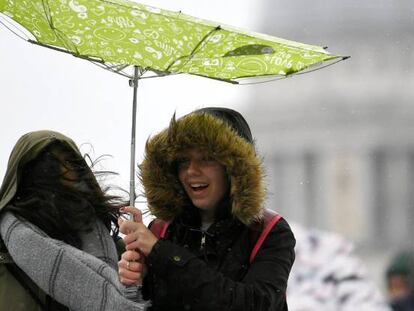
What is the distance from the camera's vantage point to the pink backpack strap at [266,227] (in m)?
1.77

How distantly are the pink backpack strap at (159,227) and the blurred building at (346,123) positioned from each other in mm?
23297

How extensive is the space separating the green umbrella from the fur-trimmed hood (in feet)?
0.91

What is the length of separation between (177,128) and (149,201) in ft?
0.65

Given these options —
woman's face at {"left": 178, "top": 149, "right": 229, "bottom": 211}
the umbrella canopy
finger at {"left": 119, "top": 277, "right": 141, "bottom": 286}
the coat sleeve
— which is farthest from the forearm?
the umbrella canopy

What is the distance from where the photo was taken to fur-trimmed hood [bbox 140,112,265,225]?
5.90 ft

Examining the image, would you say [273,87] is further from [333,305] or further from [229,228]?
[229,228]

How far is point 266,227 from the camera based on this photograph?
5.90 feet

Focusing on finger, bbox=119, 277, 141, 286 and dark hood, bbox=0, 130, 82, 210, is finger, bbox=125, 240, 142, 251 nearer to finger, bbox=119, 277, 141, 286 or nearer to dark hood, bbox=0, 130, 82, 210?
finger, bbox=119, 277, 141, 286

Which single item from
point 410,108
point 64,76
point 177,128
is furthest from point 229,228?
point 410,108

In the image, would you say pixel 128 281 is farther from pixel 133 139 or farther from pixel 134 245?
pixel 133 139

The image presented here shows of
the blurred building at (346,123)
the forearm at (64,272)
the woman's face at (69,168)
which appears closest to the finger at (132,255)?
the forearm at (64,272)

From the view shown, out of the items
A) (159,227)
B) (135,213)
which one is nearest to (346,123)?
(159,227)

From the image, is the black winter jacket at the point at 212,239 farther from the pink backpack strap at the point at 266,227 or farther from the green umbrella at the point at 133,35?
the green umbrella at the point at 133,35

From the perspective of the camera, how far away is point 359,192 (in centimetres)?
3152
